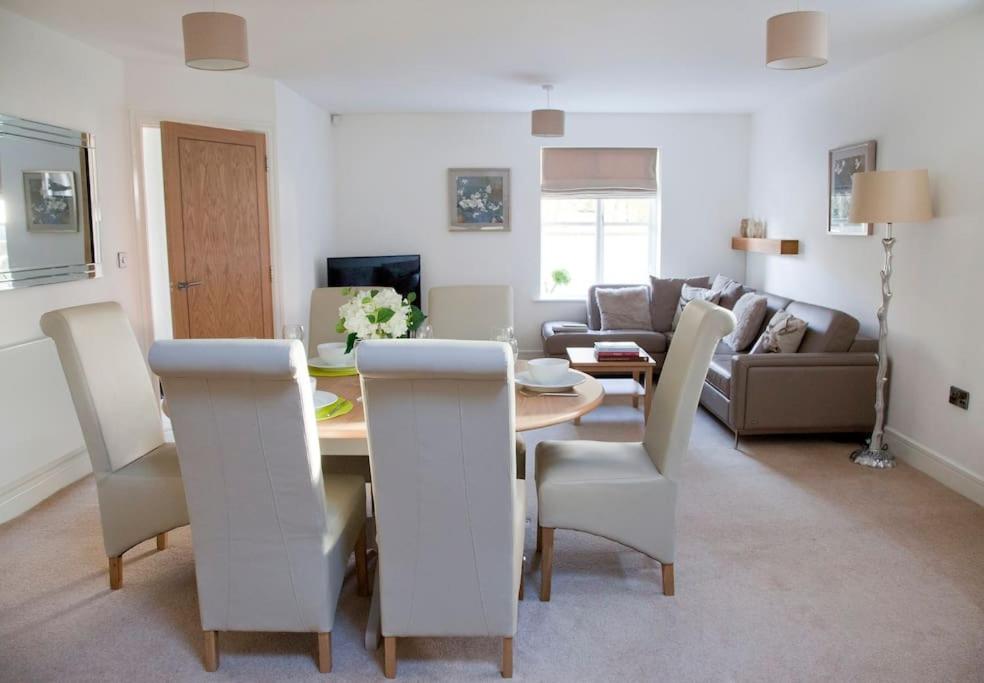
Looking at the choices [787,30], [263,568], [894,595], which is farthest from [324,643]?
[787,30]

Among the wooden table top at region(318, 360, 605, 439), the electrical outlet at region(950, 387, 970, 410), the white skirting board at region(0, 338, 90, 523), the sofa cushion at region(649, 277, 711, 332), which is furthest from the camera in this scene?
the sofa cushion at region(649, 277, 711, 332)

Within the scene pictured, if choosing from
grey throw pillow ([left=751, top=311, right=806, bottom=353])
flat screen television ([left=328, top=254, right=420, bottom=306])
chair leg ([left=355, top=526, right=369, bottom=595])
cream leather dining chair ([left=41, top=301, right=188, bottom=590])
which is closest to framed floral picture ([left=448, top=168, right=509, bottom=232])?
flat screen television ([left=328, top=254, right=420, bottom=306])

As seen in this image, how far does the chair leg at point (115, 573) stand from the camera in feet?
9.53

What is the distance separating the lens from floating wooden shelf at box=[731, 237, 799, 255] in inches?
241

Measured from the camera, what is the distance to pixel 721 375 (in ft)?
16.4

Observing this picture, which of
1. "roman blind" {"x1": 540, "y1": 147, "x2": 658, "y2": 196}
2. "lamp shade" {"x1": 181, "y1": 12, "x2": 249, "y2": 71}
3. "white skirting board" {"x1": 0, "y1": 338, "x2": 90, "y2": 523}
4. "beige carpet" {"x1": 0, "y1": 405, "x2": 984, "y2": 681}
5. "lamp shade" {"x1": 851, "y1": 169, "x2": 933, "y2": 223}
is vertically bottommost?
"beige carpet" {"x1": 0, "y1": 405, "x2": 984, "y2": 681}

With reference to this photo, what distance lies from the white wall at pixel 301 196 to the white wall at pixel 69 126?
104 centimetres

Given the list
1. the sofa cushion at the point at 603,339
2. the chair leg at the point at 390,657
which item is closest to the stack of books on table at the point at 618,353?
the sofa cushion at the point at 603,339

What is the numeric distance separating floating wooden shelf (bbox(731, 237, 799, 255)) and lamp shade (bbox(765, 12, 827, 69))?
3044mm

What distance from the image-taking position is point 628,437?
196 inches

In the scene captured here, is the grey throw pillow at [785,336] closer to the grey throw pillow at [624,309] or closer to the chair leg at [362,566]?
the grey throw pillow at [624,309]

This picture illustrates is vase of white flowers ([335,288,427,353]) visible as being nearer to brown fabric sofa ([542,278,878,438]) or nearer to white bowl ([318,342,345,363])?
white bowl ([318,342,345,363])

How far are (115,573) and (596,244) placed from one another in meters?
5.52

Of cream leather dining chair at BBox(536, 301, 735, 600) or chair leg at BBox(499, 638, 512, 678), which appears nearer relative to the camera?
chair leg at BBox(499, 638, 512, 678)
